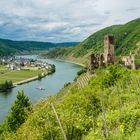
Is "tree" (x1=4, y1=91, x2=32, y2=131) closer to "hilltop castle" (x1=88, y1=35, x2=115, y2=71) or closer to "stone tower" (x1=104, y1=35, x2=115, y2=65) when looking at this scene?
"hilltop castle" (x1=88, y1=35, x2=115, y2=71)

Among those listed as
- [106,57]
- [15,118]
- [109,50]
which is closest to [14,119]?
[15,118]

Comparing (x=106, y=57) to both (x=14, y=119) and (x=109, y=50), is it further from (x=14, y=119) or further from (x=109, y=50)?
(x=14, y=119)

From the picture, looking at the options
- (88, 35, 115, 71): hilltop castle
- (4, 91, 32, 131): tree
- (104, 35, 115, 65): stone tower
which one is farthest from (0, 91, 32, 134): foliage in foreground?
(104, 35, 115, 65): stone tower

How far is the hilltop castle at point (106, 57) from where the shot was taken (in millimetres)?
120000

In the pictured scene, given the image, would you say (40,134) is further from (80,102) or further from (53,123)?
(80,102)

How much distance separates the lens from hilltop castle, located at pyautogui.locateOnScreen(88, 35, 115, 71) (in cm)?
12000

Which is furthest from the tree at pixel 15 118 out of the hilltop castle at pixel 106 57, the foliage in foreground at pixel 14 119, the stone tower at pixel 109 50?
the stone tower at pixel 109 50

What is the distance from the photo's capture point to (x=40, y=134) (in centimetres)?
2409

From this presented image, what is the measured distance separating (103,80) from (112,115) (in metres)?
38.9

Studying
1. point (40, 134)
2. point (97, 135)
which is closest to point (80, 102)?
point (40, 134)

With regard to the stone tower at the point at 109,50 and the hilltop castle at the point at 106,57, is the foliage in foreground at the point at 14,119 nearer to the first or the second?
the hilltop castle at the point at 106,57

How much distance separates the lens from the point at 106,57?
120 metres

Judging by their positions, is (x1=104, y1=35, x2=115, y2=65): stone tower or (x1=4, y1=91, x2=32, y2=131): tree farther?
(x1=104, y1=35, x2=115, y2=65): stone tower

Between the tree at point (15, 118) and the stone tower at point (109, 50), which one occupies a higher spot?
the stone tower at point (109, 50)
